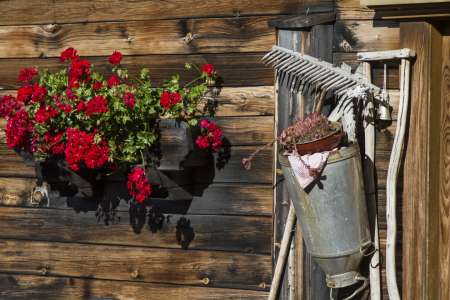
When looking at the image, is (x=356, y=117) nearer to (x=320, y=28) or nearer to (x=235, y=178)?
(x=320, y=28)

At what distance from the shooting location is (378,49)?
6.85 ft

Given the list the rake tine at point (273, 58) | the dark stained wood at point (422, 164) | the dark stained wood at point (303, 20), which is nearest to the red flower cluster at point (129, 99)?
the rake tine at point (273, 58)

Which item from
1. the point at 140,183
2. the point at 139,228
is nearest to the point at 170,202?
the point at 139,228

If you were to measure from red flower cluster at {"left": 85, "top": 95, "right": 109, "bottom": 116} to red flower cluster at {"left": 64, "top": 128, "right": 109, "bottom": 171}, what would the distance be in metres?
0.12

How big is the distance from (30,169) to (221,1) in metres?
1.54

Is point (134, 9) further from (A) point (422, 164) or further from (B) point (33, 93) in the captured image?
(A) point (422, 164)

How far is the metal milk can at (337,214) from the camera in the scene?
1.86m

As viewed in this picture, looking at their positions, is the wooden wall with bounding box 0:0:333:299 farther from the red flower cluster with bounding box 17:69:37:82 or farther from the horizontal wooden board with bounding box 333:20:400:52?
the red flower cluster with bounding box 17:69:37:82

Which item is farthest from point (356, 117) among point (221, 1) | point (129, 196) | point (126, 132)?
point (129, 196)

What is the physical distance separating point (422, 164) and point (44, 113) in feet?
6.04

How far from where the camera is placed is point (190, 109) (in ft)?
7.13

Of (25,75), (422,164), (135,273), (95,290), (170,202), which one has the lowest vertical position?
(95,290)

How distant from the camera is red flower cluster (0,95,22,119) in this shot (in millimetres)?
2391

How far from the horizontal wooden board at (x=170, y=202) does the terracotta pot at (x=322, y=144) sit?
19.5 inches
